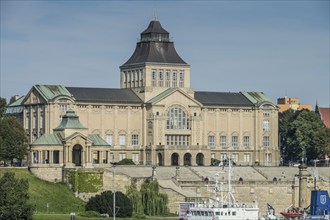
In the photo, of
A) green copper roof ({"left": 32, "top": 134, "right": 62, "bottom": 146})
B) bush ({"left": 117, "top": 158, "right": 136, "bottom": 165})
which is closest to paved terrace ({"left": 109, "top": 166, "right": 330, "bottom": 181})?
green copper roof ({"left": 32, "top": 134, "right": 62, "bottom": 146})

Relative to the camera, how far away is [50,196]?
167m

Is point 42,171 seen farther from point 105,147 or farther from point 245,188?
point 245,188

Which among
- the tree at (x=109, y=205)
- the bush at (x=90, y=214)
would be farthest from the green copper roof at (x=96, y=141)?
the bush at (x=90, y=214)

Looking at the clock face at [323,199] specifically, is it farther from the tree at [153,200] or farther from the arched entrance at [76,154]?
the arched entrance at [76,154]

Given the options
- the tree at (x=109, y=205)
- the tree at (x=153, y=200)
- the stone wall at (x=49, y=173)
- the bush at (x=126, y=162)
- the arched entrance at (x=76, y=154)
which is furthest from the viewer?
the bush at (x=126, y=162)

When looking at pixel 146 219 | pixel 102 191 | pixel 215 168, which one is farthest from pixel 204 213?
pixel 215 168

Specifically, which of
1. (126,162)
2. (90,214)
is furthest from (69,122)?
(90,214)

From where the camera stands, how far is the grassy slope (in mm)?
163750

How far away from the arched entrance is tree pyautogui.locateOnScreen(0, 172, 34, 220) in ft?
75.4

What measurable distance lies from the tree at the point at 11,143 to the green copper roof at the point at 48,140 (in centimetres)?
439

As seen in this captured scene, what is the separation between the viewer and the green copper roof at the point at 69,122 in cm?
18065

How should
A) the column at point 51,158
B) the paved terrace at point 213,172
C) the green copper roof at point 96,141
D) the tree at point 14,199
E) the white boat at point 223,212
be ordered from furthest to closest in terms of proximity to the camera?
the paved terrace at point 213,172 < the green copper roof at point 96,141 < the column at point 51,158 < the tree at point 14,199 < the white boat at point 223,212

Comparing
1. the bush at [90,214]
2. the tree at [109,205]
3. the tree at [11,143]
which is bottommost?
the bush at [90,214]

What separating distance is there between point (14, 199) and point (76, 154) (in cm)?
2909
